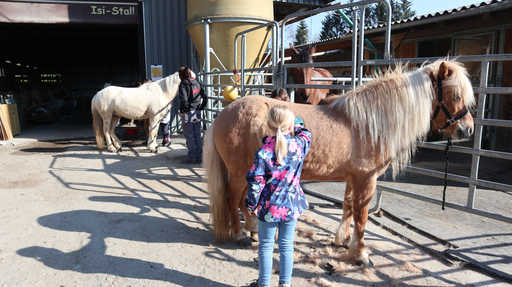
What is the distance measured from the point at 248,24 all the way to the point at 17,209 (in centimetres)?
597

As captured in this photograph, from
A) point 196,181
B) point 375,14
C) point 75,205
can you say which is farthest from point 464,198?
point 375,14

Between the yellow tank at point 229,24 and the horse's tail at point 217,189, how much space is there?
4803 millimetres

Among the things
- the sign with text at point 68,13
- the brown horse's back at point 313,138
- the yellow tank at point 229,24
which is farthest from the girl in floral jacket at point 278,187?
the sign with text at point 68,13

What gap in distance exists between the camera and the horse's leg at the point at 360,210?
284 cm

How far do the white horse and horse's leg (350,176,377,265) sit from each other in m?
5.82

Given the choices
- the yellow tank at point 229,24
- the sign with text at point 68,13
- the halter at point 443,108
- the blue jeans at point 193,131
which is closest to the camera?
the halter at point 443,108

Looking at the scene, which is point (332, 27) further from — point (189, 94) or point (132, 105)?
point (189, 94)

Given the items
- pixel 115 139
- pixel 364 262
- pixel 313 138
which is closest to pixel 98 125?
pixel 115 139

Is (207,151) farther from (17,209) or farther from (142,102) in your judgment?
(142,102)

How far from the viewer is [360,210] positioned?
9.41 ft

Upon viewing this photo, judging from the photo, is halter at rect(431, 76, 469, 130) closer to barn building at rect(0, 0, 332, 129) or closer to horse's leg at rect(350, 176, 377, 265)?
horse's leg at rect(350, 176, 377, 265)

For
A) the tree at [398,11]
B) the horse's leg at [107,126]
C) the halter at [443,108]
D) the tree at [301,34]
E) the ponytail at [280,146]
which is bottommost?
the horse's leg at [107,126]

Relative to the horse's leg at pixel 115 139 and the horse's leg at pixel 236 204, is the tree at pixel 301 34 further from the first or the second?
the horse's leg at pixel 236 204

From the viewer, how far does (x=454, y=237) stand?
3311 millimetres
